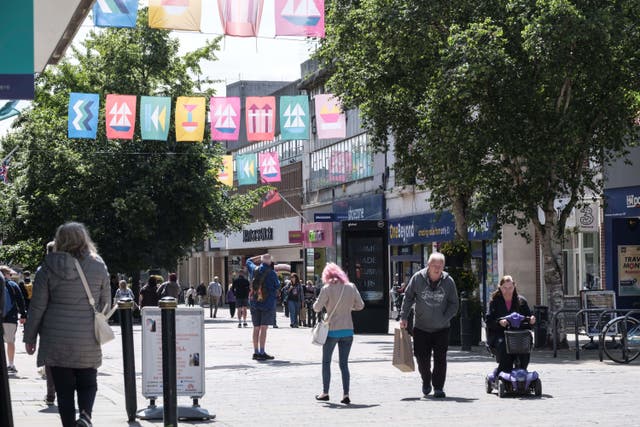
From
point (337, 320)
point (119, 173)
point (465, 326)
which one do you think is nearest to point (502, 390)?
point (337, 320)

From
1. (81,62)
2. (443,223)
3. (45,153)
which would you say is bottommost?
(443,223)

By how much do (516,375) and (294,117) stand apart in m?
16.1

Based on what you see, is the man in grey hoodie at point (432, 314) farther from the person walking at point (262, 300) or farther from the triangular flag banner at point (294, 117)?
the triangular flag banner at point (294, 117)

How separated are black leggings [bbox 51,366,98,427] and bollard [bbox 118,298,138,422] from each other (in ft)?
8.44

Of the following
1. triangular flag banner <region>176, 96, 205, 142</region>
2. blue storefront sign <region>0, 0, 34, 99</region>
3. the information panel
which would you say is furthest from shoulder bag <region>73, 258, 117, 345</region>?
triangular flag banner <region>176, 96, 205, 142</region>

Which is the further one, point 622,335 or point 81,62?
point 81,62

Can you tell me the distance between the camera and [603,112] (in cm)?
2483

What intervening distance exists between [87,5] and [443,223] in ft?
113

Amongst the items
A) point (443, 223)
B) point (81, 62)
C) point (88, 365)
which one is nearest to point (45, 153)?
point (81, 62)

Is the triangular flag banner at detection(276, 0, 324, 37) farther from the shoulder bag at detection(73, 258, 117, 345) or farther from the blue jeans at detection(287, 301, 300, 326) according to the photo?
Result: the blue jeans at detection(287, 301, 300, 326)

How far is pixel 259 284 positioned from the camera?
23641 millimetres

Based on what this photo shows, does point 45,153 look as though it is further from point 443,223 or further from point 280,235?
point 280,235

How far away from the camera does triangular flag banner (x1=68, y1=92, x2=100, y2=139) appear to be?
31.3 metres

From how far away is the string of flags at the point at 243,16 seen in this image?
66.1 ft
